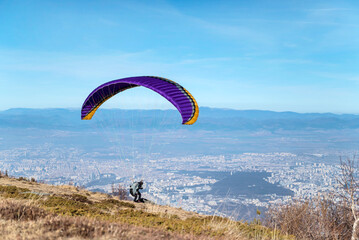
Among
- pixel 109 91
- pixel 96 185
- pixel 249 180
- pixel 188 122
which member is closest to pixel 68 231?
pixel 188 122

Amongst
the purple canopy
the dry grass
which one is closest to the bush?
the purple canopy

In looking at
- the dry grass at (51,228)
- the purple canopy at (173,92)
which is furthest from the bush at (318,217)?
the dry grass at (51,228)

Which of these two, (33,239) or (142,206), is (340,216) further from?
(33,239)

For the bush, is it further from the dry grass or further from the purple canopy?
the dry grass

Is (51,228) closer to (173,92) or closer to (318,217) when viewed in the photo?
(173,92)

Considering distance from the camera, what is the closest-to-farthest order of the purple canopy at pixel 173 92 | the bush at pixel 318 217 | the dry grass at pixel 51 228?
A: the dry grass at pixel 51 228 → the bush at pixel 318 217 → the purple canopy at pixel 173 92

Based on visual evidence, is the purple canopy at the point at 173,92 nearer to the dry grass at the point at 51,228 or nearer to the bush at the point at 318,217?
the bush at the point at 318,217

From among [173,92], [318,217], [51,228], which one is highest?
[173,92]

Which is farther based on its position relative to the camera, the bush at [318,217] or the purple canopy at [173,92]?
the purple canopy at [173,92]

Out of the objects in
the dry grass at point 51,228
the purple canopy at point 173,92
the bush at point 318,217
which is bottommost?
the bush at point 318,217

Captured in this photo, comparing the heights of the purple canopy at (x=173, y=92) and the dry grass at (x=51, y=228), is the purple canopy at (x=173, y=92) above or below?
above

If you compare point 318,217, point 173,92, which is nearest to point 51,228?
point 173,92

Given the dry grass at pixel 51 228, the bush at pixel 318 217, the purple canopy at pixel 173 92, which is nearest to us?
the dry grass at pixel 51 228
